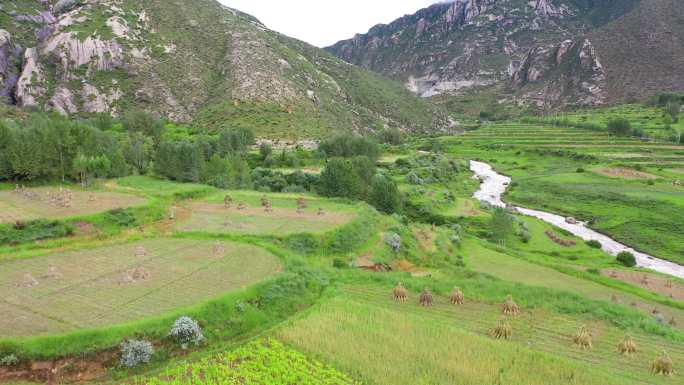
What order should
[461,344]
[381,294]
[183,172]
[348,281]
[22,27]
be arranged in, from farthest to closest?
[22,27]
[183,172]
[348,281]
[381,294]
[461,344]

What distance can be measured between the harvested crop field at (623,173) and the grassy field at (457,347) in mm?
100355

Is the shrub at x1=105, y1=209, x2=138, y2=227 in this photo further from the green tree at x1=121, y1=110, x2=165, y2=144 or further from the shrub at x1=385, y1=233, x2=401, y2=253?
the green tree at x1=121, y1=110, x2=165, y2=144

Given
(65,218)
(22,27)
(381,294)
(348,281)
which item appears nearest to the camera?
(381,294)

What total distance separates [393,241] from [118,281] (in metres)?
27.4

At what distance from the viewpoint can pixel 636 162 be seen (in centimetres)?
11831

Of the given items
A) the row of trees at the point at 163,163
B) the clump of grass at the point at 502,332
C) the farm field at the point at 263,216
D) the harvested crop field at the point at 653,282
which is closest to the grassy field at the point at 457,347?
the clump of grass at the point at 502,332

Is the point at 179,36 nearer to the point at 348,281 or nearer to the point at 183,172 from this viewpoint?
the point at 183,172

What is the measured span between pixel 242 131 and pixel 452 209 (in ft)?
235

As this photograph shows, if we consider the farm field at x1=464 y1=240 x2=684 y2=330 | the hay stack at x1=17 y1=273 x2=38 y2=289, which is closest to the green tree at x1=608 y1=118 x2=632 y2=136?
the farm field at x1=464 y1=240 x2=684 y2=330

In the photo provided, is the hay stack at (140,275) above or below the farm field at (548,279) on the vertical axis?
above

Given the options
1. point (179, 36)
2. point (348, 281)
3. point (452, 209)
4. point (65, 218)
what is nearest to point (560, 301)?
point (348, 281)

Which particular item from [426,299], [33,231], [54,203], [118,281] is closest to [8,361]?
[118,281]

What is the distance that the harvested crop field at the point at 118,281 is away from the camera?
2102 centimetres

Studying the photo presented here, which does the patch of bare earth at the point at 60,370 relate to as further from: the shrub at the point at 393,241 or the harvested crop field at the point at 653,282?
the harvested crop field at the point at 653,282
